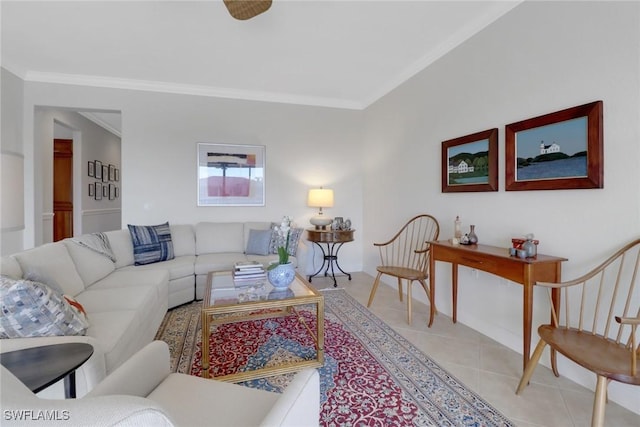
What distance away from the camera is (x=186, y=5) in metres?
2.36

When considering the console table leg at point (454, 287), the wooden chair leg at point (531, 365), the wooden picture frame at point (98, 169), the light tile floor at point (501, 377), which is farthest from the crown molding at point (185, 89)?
the wooden chair leg at point (531, 365)

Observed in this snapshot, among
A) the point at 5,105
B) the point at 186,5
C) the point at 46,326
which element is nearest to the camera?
the point at 46,326

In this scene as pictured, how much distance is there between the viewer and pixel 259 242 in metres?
3.83

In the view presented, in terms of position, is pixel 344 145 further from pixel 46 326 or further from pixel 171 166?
pixel 46 326

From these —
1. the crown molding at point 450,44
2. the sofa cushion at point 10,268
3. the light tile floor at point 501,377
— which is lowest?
the light tile floor at point 501,377

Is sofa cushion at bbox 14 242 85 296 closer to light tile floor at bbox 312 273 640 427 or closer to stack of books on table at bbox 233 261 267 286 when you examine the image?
stack of books on table at bbox 233 261 267 286

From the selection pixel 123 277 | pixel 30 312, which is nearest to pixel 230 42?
pixel 123 277

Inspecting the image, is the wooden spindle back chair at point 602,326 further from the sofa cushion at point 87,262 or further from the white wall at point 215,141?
the sofa cushion at point 87,262

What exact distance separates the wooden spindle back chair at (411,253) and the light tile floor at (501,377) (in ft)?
0.89

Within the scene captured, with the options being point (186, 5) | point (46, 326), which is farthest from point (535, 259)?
point (186, 5)

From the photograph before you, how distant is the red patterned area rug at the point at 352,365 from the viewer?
1601mm

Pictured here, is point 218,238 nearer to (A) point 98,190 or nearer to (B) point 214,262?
(B) point 214,262

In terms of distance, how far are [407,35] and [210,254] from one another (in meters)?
3.28

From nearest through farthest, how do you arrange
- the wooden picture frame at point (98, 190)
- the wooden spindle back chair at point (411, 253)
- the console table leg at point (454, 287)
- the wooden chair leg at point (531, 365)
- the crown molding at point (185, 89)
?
the wooden chair leg at point (531, 365)
the console table leg at point (454, 287)
the wooden spindle back chair at point (411, 253)
the crown molding at point (185, 89)
the wooden picture frame at point (98, 190)
